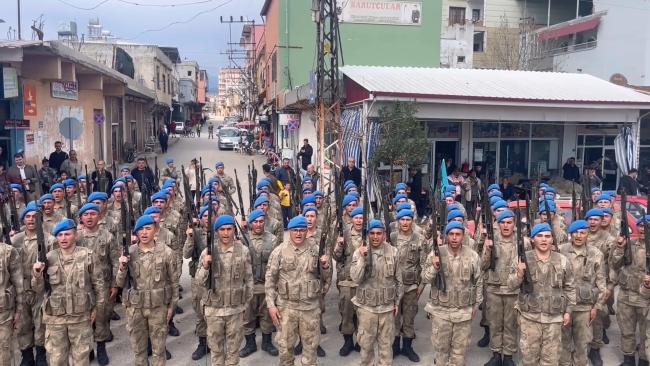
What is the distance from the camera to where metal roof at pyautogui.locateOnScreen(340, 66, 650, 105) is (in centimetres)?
1420

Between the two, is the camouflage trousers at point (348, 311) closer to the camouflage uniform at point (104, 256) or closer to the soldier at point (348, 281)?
the soldier at point (348, 281)

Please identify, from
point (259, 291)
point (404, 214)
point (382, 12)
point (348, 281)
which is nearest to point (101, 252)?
point (259, 291)

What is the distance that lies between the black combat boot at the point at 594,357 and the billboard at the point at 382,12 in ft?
73.1

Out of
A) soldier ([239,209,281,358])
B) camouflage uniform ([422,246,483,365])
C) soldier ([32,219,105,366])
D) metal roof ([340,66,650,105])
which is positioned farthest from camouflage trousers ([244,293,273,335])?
metal roof ([340,66,650,105])

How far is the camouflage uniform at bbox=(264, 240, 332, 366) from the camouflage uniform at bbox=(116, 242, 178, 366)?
1.01 meters

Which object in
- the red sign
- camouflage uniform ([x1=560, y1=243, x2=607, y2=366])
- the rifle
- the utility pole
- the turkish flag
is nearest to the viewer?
the rifle

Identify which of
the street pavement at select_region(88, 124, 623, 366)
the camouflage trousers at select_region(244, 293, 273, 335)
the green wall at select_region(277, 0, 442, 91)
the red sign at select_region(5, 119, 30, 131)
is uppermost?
the green wall at select_region(277, 0, 442, 91)

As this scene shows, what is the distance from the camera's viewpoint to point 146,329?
18.4 feet

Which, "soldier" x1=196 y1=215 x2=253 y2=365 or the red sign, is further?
the red sign

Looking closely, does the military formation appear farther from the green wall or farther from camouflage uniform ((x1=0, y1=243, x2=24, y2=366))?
the green wall

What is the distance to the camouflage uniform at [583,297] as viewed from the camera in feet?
18.9

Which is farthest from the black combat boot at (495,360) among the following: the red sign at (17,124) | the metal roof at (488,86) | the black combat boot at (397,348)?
the red sign at (17,124)

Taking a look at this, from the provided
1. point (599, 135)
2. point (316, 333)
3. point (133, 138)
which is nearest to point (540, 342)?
point (316, 333)

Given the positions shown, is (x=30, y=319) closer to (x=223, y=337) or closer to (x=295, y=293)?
(x=223, y=337)
